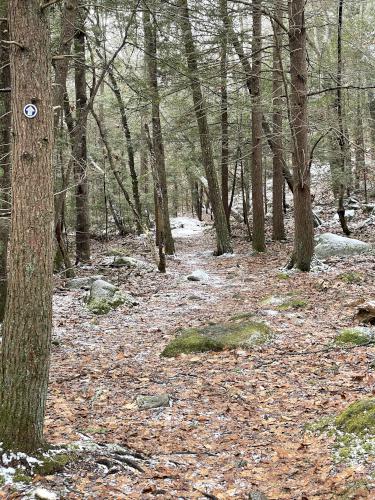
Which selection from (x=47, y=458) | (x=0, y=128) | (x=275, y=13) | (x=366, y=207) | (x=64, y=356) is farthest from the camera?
(x=366, y=207)

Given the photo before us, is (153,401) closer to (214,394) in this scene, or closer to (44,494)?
(214,394)

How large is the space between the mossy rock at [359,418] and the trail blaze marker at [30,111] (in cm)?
368

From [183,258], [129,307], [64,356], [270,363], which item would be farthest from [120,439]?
[183,258]

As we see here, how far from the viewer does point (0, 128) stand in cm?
861

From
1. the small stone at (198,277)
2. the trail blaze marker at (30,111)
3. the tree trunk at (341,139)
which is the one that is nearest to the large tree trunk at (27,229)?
the trail blaze marker at (30,111)

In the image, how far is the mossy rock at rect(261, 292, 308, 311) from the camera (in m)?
9.12

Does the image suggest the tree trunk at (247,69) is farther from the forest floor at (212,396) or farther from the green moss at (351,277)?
the forest floor at (212,396)

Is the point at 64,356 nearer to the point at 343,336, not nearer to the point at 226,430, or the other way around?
the point at 226,430

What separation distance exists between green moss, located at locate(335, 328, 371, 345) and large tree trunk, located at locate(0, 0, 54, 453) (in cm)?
462

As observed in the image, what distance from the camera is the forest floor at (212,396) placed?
12.3 ft

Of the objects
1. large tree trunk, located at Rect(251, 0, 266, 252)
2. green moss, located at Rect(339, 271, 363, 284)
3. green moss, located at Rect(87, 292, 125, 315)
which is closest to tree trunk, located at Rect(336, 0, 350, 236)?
large tree trunk, located at Rect(251, 0, 266, 252)

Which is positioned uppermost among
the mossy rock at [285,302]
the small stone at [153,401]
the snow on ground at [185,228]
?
the snow on ground at [185,228]

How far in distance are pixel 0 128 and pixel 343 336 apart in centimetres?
676

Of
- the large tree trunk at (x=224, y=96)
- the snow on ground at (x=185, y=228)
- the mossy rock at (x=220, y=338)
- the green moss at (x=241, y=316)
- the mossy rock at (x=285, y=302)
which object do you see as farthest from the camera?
the snow on ground at (x=185, y=228)
